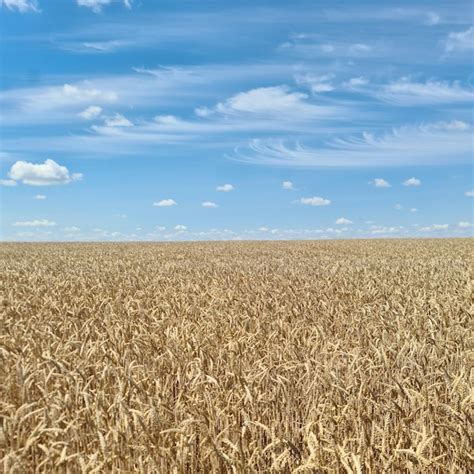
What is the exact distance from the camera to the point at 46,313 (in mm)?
7945

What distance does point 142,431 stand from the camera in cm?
338

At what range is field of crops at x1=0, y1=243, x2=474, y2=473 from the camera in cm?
326

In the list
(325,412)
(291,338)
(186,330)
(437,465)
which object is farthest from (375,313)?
(437,465)

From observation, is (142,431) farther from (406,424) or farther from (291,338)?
(291,338)

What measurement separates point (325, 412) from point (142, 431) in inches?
57.3

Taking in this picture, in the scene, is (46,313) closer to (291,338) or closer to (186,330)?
(186,330)

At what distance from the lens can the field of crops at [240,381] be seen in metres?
3.26

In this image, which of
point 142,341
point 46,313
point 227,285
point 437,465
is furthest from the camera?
point 227,285

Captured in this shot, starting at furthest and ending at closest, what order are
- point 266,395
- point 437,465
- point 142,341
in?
point 142,341
point 266,395
point 437,465

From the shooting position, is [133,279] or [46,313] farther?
[133,279]

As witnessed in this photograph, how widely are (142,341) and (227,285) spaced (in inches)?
206

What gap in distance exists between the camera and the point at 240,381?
439cm

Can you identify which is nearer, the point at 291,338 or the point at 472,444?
the point at 472,444

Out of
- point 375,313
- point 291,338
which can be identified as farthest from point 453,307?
point 291,338
